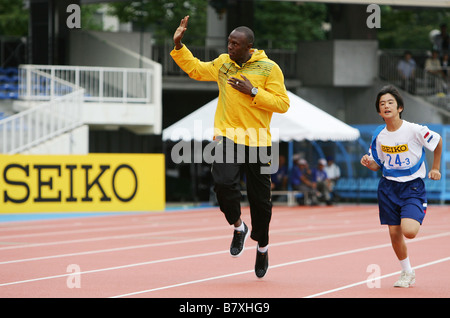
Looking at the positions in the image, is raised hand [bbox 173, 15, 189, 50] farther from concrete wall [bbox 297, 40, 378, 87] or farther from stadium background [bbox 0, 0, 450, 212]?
concrete wall [bbox 297, 40, 378, 87]

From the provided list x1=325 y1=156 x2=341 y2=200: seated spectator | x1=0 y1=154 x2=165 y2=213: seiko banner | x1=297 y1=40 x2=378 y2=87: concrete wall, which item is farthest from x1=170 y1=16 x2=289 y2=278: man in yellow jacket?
x1=297 y1=40 x2=378 y2=87: concrete wall

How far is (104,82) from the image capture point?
1053 inches

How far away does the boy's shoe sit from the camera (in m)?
8.24

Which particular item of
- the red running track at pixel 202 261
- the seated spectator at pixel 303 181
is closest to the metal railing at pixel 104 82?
the seated spectator at pixel 303 181

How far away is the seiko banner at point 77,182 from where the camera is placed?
61.1 feet

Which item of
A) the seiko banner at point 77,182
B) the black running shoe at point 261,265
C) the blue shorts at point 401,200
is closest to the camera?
the blue shorts at point 401,200

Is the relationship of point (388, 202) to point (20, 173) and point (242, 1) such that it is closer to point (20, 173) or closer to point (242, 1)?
point (20, 173)

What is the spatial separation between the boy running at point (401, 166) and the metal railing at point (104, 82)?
17.7 m

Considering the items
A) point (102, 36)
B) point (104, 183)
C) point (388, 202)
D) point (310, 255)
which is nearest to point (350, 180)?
point (102, 36)

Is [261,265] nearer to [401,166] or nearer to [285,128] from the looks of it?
[401,166]

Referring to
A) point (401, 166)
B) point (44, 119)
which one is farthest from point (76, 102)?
point (401, 166)

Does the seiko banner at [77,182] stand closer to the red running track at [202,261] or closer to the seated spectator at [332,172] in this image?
the red running track at [202,261]

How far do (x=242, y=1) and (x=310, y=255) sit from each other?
72.9ft

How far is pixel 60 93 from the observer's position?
24953 mm
